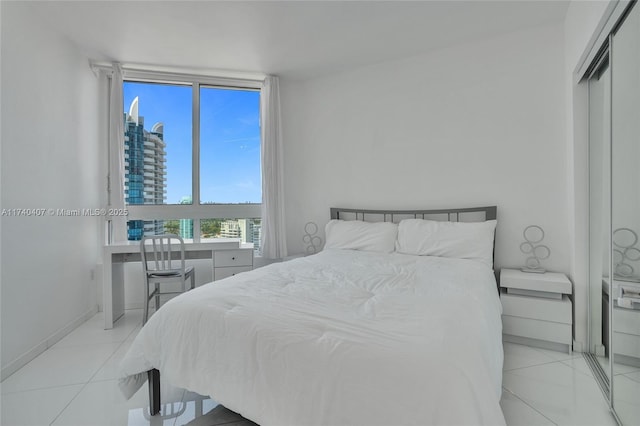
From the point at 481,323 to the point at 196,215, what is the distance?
337 centimetres

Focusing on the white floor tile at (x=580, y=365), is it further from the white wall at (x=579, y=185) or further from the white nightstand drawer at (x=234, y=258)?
the white nightstand drawer at (x=234, y=258)

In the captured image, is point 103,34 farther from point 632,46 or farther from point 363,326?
point 632,46

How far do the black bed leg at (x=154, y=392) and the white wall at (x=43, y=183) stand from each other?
1.27 metres

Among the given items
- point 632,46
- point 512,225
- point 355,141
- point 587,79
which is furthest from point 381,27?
point 512,225

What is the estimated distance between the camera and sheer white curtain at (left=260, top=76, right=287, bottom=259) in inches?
147

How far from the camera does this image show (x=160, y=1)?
238cm

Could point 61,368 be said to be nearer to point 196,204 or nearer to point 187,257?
point 187,257

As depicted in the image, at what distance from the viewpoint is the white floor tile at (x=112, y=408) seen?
1.63m

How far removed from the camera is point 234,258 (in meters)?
3.24

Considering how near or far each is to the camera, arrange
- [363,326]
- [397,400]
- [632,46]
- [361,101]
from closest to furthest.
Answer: [397,400]
[363,326]
[632,46]
[361,101]

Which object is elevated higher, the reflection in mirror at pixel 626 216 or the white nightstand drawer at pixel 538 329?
the reflection in mirror at pixel 626 216

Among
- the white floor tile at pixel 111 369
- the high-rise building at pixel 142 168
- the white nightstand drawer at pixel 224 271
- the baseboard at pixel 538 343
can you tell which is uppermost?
the high-rise building at pixel 142 168

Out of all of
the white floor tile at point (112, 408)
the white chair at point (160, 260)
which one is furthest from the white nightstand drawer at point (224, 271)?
the white floor tile at point (112, 408)

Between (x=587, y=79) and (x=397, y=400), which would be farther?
(x=587, y=79)
